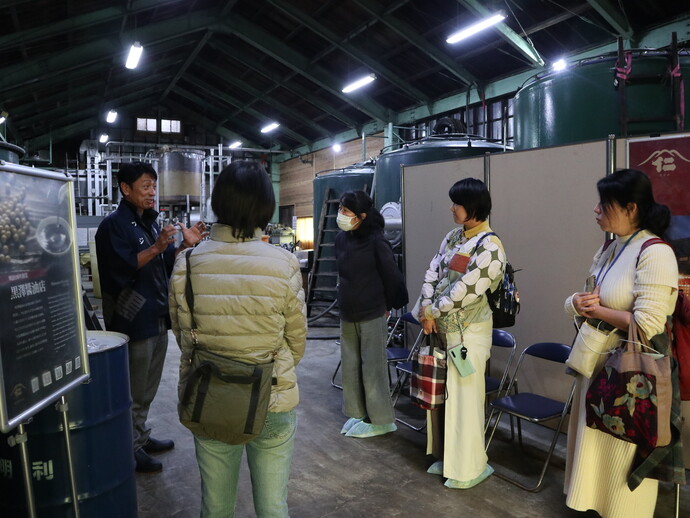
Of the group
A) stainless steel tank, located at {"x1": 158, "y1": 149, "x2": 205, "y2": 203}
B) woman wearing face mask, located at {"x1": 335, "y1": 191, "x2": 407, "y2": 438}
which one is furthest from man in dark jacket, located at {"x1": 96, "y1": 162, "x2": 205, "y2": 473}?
stainless steel tank, located at {"x1": 158, "y1": 149, "x2": 205, "y2": 203}

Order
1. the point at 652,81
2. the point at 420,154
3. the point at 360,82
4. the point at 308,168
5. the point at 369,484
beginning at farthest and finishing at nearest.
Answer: the point at 308,168 < the point at 360,82 < the point at 420,154 < the point at 652,81 < the point at 369,484

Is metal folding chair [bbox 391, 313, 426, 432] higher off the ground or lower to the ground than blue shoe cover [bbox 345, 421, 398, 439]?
higher

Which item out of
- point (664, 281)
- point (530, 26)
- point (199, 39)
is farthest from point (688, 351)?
point (199, 39)

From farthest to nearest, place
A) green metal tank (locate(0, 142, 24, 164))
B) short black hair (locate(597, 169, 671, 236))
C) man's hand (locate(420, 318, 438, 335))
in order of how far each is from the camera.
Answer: green metal tank (locate(0, 142, 24, 164)) < man's hand (locate(420, 318, 438, 335)) < short black hair (locate(597, 169, 671, 236))

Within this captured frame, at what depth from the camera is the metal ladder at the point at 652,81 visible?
4.02 m

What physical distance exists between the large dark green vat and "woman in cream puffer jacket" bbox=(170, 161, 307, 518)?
16.8ft

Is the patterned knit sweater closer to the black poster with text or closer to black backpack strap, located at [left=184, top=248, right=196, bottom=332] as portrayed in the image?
black backpack strap, located at [left=184, top=248, right=196, bottom=332]

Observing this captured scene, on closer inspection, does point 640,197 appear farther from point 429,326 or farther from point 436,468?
point 436,468

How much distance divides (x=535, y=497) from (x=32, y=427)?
7.92ft

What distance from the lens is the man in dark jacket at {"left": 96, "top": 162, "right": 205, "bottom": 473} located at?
8.93 feet

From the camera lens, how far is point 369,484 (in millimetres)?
2869

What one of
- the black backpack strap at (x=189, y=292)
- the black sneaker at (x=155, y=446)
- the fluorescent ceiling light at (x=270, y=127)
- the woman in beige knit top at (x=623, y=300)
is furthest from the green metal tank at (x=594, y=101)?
the fluorescent ceiling light at (x=270, y=127)

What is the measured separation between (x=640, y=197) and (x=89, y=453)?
247cm

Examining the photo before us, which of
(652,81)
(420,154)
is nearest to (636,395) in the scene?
(652,81)
